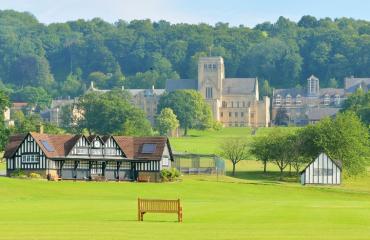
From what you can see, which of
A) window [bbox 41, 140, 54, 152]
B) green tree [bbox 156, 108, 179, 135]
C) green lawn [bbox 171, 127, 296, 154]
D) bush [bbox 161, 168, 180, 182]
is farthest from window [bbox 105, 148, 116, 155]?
green tree [bbox 156, 108, 179, 135]

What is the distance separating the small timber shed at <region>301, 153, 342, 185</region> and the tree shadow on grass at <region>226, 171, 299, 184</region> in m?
2.31

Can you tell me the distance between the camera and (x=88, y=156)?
101 m

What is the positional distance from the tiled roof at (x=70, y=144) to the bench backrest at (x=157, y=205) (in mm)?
49910

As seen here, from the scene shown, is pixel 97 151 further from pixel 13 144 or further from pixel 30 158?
pixel 13 144

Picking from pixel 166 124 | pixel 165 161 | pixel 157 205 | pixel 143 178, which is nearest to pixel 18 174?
pixel 143 178

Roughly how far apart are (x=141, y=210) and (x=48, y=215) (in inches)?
190

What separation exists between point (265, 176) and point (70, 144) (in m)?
19.2

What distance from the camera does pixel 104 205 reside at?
2351 inches

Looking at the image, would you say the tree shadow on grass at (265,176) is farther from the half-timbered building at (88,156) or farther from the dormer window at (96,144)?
the dormer window at (96,144)

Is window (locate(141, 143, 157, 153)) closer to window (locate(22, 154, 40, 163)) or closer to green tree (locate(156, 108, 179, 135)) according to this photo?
window (locate(22, 154, 40, 163))

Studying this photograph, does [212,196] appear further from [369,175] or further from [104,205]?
[369,175]

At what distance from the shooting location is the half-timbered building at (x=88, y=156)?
9838cm

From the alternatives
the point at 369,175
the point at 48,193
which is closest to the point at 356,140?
the point at 369,175


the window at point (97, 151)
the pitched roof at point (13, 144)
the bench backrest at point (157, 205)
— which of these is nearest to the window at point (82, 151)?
the window at point (97, 151)
